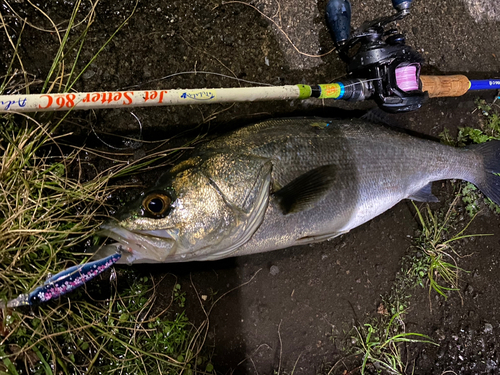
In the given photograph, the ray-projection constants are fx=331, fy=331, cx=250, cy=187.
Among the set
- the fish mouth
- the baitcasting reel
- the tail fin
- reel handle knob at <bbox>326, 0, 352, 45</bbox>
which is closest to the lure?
the fish mouth

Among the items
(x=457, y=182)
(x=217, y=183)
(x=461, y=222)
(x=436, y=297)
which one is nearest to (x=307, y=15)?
(x=217, y=183)

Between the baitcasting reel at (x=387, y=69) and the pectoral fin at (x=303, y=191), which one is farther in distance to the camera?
the baitcasting reel at (x=387, y=69)

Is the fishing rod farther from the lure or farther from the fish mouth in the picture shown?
the lure

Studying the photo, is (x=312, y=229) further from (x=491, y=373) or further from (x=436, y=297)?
(x=491, y=373)

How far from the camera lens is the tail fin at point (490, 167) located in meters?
2.87

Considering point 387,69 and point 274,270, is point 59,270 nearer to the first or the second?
point 274,270

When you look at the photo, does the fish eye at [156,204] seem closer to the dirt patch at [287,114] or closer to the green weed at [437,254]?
the dirt patch at [287,114]

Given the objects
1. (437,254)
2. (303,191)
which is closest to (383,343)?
(437,254)

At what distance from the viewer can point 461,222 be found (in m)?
3.20

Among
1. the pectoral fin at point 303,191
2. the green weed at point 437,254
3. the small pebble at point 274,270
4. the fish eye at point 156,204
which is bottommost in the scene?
the green weed at point 437,254

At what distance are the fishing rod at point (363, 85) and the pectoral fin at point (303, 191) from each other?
561mm

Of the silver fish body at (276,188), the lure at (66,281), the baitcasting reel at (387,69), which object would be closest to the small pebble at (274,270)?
the silver fish body at (276,188)

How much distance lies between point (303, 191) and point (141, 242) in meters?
1.04

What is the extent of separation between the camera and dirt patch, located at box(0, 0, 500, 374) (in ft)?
8.32
